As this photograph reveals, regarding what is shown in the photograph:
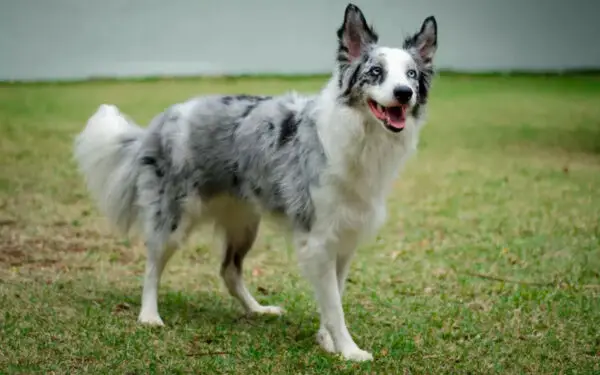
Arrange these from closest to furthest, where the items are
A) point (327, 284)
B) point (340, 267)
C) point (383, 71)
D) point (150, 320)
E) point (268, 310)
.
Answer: point (383, 71), point (327, 284), point (340, 267), point (150, 320), point (268, 310)

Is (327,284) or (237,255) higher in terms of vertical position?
(327,284)

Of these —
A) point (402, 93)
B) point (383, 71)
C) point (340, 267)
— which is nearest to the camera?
point (402, 93)

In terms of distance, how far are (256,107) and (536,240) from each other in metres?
3.30

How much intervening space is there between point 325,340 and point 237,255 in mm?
962

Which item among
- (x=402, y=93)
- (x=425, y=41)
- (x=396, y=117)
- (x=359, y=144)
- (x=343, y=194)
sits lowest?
(x=343, y=194)

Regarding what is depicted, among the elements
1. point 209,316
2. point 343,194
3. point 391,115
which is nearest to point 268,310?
point 209,316

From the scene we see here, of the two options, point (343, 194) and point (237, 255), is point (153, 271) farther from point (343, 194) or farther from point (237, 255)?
point (343, 194)

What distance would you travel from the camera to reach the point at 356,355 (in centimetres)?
442

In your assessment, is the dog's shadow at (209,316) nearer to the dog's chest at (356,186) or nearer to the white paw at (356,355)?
the white paw at (356,355)

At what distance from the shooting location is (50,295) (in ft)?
17.4

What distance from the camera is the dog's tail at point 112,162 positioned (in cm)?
526

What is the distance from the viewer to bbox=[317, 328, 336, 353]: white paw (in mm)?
4590

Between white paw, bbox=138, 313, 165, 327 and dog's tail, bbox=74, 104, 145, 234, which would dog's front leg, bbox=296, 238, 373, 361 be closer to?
white paw, bbox=138, 313, 165, 327

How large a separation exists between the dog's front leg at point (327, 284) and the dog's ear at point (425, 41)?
1.00 meters
